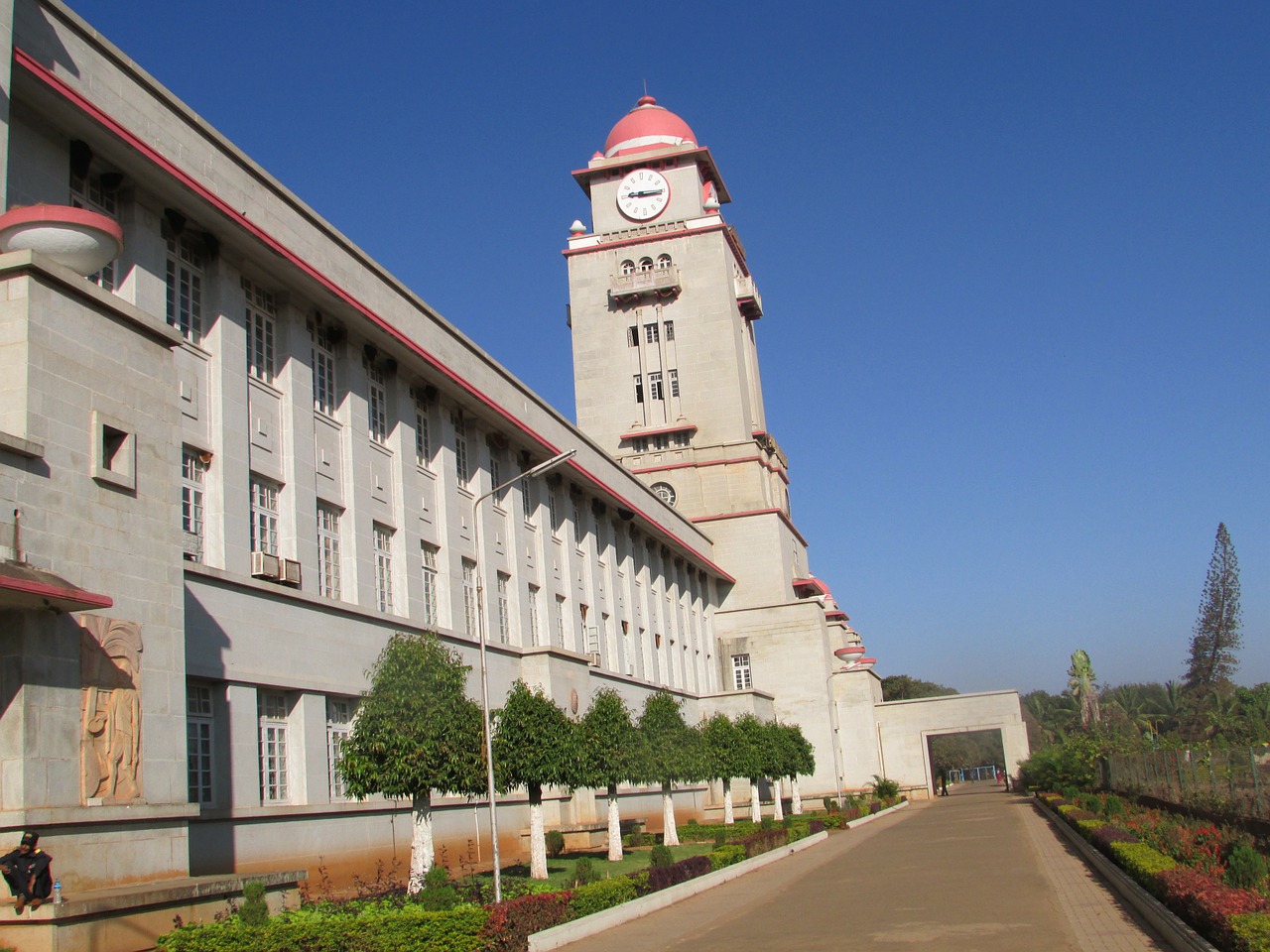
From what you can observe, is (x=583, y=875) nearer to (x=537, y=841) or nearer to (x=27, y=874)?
(x=537, y=841)

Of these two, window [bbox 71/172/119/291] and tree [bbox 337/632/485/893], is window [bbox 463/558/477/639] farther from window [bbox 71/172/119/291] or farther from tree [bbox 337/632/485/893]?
window [bbox 71/172/119/291]

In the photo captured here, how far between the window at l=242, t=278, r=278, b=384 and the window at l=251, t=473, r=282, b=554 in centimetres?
214

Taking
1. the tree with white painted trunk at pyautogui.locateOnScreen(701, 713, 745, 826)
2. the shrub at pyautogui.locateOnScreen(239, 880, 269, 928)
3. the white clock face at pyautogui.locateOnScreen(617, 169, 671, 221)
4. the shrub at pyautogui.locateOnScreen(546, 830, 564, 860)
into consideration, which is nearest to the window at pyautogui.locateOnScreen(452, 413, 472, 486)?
the shrub at pyautogui.locateOnScreen(546, 830, 564, 860)

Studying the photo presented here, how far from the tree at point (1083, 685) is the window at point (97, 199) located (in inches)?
4201

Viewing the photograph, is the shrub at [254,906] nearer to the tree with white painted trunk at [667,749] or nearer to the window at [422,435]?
the window at [422,435]

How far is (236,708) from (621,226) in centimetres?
4935

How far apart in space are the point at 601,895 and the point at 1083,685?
349 ft

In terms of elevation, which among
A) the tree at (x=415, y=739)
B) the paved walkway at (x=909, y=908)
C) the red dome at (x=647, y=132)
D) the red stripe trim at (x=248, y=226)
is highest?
the red dome at (x=647, y=132)

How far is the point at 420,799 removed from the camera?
19.9m

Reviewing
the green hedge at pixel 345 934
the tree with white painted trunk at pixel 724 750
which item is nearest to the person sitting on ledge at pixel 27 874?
the green hedge at pixel 345 934

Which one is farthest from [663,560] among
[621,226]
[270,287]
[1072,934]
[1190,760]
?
[1072,934]

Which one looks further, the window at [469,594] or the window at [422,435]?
the window at [469,594]

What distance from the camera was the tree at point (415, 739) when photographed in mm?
19609

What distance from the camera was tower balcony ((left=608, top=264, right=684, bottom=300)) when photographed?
62906 mm
